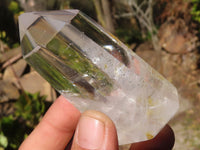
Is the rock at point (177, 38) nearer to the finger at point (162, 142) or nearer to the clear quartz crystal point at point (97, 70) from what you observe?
the finger at point (162, 142)

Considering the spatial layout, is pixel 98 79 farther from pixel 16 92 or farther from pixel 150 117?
pixel 16 92

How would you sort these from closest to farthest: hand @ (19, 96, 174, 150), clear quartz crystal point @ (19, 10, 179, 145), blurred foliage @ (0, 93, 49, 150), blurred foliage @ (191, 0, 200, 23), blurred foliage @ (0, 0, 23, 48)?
clear quartz crystal point @ (19, 10, 179, 145) < hand @ (19, 96, 174, 150) < blurred foliage @ (0, 93, 49, 150) < blurred foliage @ (191, 0, 200, 23) < blurred foliage @ (0, 0, 23, 48)

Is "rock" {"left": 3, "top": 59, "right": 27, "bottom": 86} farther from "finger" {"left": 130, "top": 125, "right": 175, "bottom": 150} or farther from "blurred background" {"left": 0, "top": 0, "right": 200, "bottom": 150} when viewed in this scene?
"finger" {"left": 130, "top": 125, "right": 175, "bottom": 150}

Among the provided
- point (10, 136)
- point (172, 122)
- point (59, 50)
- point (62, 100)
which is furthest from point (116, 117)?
point (172, 122)

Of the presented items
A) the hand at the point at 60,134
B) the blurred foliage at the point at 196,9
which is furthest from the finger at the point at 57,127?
the blurred foliage at the point at 196,9

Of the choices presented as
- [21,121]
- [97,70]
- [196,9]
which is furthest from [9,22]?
[97,70]

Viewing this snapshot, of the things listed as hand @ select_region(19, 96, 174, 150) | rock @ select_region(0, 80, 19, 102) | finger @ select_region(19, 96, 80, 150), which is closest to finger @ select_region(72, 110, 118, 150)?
hand @ select_region(19, 96, 174, 150)

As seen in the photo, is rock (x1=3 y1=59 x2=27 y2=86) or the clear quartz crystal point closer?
the clear quartz crystal point
